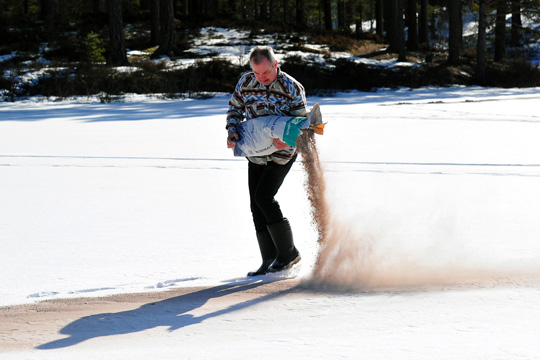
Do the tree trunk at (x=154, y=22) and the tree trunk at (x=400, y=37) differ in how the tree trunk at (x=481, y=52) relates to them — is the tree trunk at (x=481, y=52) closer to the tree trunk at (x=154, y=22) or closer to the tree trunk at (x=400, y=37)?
the tree trunk at (x=400, y=37)

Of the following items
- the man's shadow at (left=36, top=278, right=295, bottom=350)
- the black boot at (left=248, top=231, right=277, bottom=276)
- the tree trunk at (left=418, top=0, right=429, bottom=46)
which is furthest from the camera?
the tree trunk at (left=418, top=0, right=429, bottom=46)

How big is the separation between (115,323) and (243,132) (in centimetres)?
150

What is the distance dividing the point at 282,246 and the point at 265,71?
124 cm

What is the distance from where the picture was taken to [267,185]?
4.67m

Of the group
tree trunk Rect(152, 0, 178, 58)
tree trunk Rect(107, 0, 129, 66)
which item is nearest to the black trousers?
tree trunk Rect(107, 0, 129, 66)

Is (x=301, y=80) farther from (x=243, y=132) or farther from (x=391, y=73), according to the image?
(x=243, y=132)

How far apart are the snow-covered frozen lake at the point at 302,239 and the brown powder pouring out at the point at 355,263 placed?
0.02 meters

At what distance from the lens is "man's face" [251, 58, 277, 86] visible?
4.38 metres

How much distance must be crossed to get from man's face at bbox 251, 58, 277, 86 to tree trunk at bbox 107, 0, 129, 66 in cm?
2127

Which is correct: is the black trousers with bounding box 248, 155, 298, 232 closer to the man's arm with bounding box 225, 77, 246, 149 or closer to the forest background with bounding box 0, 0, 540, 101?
the man's arm with bounding box 225, 77, 246, 149

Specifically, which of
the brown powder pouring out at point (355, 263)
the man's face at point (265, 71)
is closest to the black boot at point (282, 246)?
the brown powder pouring out at point (355, 263)

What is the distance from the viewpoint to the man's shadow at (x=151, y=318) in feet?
12.3

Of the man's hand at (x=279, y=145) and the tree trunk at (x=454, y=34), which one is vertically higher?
the tree trunk at (x=454, y=34)

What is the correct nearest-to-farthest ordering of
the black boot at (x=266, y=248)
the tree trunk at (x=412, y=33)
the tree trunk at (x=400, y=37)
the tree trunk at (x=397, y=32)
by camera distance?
the black boot at (x=266, y=248), the tree trunk at (x=400, y=37), the tree trunk at (x=397, y=32), the tree trunk at (x=412, y=33)
